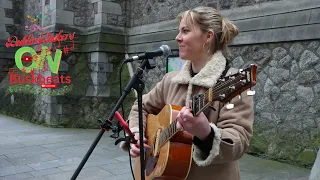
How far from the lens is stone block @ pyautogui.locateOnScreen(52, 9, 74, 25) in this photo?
7.96m

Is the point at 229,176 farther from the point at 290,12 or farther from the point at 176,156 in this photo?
the point at 290,12

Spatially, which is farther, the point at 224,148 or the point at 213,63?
the point at 213,63

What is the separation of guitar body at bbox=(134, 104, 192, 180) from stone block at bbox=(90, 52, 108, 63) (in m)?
6.24

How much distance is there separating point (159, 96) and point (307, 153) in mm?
3209

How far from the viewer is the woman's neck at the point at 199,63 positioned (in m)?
1.84

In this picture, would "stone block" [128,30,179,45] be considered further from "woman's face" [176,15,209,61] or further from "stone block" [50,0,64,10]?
"woman's face" [176,15,209,61]

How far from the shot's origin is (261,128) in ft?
17.0

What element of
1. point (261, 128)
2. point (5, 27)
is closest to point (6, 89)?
point (5, 27)

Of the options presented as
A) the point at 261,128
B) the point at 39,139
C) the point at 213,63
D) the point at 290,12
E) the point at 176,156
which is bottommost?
the point at 39,139

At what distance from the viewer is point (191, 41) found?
5.87 feet

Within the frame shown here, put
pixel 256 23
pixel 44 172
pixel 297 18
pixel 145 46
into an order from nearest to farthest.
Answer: pixel 44 172
pixel 297 18
pixel 256 23
pixel 145 46

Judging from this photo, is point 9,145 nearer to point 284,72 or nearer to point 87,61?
point 87,61

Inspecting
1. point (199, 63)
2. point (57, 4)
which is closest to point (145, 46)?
point (57, 4)

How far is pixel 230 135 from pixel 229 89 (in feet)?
0.91
